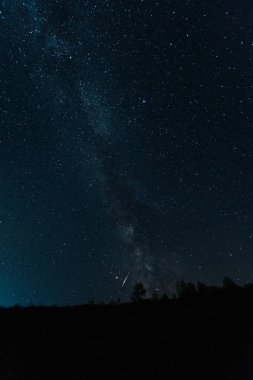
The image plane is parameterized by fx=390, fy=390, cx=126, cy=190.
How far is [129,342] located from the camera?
14562 millimetres

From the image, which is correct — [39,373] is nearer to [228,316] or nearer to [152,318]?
[152,318]

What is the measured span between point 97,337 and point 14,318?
495 centimetres

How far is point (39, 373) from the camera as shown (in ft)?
39.8

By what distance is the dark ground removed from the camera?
1212cm

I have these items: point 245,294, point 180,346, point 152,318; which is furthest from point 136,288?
point 180,346

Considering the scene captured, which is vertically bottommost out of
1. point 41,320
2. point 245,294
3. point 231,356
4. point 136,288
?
point 231,356

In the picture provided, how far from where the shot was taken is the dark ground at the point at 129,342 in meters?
12.1

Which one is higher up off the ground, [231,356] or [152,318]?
[152,318]

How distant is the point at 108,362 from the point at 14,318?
690 centimetres

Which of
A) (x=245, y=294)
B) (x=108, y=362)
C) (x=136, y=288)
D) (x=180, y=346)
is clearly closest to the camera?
(x=108, y=362)

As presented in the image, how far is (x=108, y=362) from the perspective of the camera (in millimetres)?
12789

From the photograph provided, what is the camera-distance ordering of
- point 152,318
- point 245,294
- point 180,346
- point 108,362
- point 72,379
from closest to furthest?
point 72,379
point 108,362
point 180,346
point 152,318
point 245,294

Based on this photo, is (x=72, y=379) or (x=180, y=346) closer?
(x=72, y=379)

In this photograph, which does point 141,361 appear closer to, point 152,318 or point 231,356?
point 231,356
